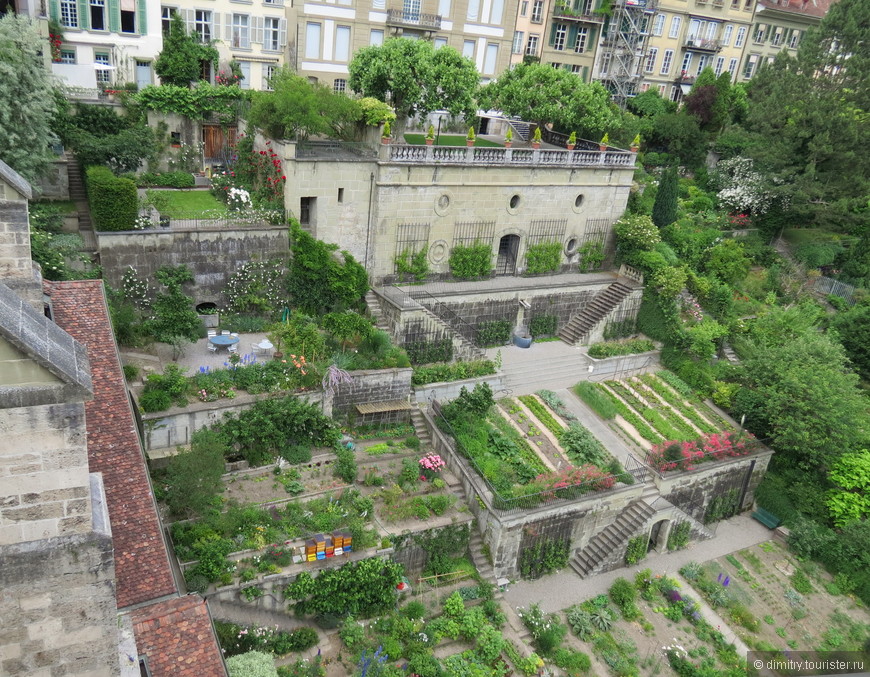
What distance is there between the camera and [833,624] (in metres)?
19.5

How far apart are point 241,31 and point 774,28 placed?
40989 mm

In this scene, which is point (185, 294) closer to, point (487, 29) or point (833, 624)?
point (833, 624)

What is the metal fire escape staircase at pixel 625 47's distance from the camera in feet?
147

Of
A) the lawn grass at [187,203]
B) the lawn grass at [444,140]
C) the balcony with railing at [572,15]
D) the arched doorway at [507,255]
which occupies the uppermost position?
the balcony with railing at [572,15]

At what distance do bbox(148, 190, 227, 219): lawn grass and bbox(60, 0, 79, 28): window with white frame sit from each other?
10.3 metres

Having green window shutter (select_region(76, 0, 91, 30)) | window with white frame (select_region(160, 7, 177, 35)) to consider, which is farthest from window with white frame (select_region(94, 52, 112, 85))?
window with white frame (select_region(160, 7, 177, 35))

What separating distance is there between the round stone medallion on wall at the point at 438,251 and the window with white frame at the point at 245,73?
16.1 m

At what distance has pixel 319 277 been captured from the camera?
23.8 meters

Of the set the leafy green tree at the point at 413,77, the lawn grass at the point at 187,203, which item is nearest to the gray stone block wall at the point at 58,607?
the lawn grass at the point at 187,203

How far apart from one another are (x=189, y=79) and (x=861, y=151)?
105ft

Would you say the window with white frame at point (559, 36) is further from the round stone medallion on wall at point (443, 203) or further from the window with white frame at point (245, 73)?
the round stone medallion on wall at point (443, 203)

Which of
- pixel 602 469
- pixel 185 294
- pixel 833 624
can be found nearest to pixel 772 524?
pixel 833 624

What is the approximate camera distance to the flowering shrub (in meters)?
21.7

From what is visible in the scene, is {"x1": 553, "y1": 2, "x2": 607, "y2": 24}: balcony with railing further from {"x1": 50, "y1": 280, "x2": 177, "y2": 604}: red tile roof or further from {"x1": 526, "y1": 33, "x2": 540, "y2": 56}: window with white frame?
{"x1": 50, "y1": 280, "x2": 177, "y2": 604}: red tile roof
